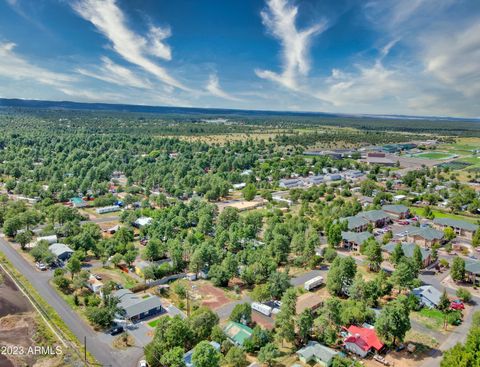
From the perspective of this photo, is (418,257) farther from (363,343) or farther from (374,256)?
(363,343)

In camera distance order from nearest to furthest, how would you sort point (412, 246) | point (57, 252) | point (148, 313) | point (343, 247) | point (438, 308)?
point (148, 313), point (438, 308), point (57, 252), point (412, 246), point (343, 247)

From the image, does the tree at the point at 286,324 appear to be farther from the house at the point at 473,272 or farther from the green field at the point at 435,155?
the green field at the point at 435,155

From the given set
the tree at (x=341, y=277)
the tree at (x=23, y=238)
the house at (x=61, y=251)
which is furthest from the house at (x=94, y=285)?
the tree at (x=341, y=277)

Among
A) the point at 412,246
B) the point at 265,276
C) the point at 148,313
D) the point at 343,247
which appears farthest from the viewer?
the point at 343,247

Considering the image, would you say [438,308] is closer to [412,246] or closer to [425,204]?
[412,246]

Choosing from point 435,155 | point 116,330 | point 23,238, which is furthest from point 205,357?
point 435,155

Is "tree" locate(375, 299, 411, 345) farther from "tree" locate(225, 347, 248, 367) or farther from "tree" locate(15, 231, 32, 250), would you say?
"tree" locate(15, 231, 32, 250)

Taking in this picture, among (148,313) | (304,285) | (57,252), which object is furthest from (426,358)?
(57,252)
